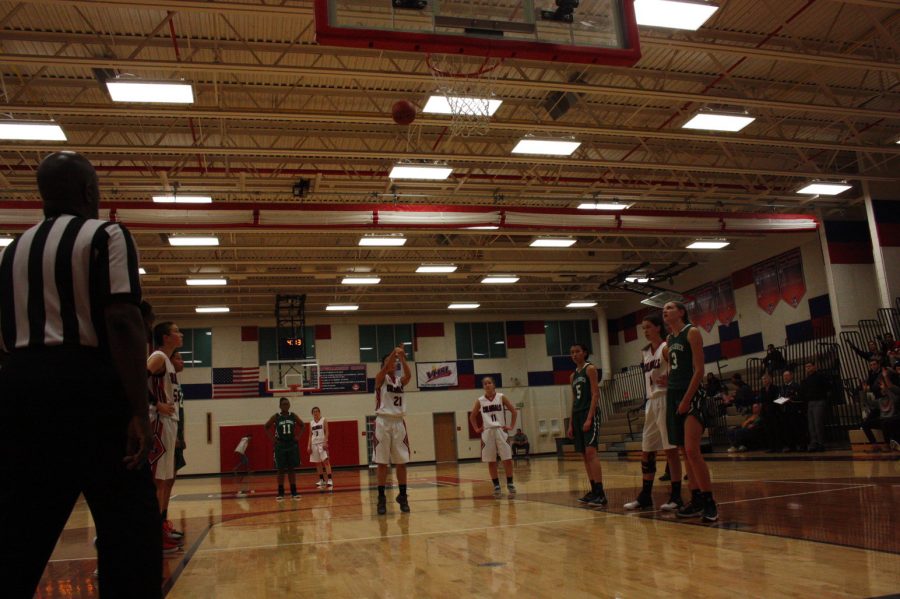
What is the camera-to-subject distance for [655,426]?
21.4 ft

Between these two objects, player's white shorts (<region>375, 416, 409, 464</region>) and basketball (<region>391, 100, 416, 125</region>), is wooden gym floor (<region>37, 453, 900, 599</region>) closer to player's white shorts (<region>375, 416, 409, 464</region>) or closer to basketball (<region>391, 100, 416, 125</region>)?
player's white shorts (<region>375, 416, 409, 464</region>)

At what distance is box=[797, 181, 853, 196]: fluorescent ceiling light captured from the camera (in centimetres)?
1711

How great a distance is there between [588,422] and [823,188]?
13.2m

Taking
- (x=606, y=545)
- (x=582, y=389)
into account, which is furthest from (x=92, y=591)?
(x=582, y=389)

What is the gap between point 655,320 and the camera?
6.82m

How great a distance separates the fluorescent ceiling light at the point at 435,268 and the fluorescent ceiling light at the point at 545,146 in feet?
25.7

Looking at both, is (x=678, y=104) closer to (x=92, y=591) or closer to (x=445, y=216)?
(x=445, y=216)

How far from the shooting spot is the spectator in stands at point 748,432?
15.6 metres

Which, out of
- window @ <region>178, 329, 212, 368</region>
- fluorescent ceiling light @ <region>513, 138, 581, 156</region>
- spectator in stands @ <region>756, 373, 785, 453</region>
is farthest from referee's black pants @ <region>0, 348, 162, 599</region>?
window @ <region>178, 329, 212, 368</region>

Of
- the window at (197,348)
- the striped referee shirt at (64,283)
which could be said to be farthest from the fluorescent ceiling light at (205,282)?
the striped referee shirt at (64,283)

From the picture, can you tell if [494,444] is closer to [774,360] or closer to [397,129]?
[397,129]

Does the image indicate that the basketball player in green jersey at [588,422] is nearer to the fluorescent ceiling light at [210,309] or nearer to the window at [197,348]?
the fluorescent ceiling light at [210,309]

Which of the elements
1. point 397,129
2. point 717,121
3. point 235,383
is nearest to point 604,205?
point 717,121

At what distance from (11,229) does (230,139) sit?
16.7 ft
